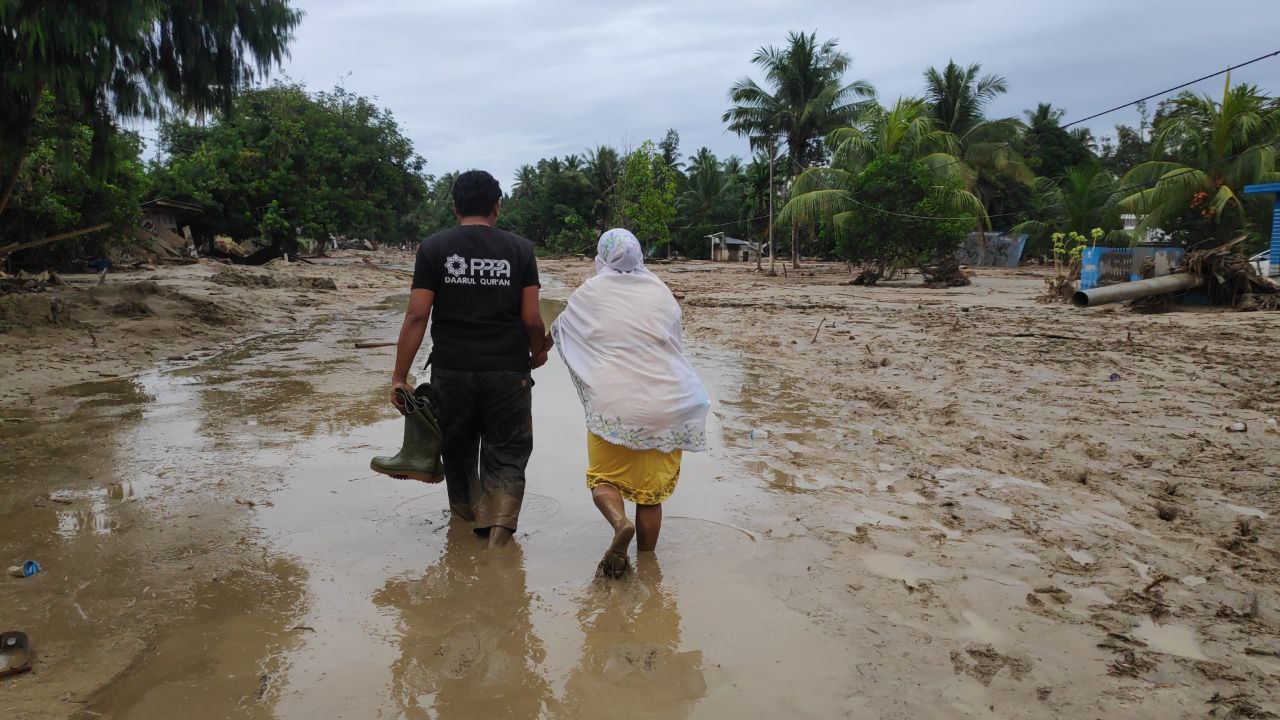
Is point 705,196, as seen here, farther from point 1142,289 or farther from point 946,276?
point 1142,289

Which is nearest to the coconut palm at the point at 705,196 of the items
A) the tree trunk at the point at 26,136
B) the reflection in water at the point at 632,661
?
the tree trunk at the point at 26,136

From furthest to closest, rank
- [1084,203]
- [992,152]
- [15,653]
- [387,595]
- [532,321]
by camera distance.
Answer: [992,152] → [1084,203] → [532,321] → [387,595] → [15,653]

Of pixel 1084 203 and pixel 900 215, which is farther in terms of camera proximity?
pixel 1084 203

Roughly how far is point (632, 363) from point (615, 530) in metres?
0.75

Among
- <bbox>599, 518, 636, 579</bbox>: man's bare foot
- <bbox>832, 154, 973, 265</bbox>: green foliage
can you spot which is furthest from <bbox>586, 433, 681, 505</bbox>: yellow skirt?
<bbox>832, 154, 973, 265</bbox>: green foliage

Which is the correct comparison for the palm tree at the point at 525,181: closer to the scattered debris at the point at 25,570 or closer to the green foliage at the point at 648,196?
the green foliage at the point at 648,196

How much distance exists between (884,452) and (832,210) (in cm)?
2339

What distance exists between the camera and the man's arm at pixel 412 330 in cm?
353

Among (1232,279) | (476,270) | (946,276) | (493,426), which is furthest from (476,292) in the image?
(946,276)

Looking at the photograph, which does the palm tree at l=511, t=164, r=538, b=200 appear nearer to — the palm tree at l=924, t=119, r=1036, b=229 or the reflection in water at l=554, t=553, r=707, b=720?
the palm tree at l=924, t=119, r=1036, b=229

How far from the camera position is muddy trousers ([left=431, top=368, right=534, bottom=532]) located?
363 cm

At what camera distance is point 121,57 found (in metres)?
8.78

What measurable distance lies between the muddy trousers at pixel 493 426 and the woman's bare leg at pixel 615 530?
1.55 feet

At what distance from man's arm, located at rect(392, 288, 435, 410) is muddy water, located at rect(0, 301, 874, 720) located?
812mm
